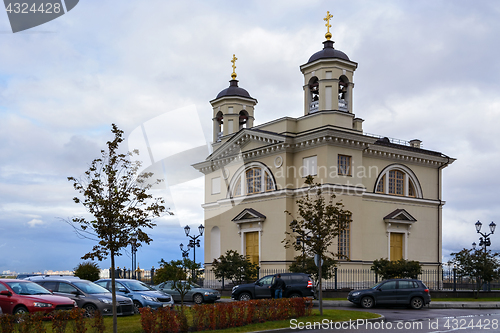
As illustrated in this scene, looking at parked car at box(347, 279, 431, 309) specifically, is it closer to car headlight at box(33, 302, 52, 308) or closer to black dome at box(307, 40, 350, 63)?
car headlight at box(33, 302, 52, 308)

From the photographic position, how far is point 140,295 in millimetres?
20922

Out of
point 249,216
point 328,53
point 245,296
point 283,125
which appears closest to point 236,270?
point 249,216

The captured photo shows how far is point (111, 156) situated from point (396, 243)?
2958 centimetres

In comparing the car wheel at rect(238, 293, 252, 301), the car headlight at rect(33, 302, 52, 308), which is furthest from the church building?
the car headlight at rect(33, 302, 52, 308)

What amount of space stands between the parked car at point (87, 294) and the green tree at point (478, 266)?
21.7m

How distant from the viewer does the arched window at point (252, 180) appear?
39062mm

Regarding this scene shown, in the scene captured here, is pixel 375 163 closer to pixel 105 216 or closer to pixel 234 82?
pixel 234 82

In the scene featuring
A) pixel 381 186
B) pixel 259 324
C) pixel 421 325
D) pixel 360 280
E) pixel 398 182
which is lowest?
pixel 360 280

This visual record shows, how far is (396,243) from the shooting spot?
38906mm

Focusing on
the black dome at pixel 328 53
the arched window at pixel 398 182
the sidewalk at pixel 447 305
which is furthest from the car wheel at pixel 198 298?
the black dome at pixel 328 53

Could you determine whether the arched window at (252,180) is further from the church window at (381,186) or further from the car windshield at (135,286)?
the car windshield at (135,286)

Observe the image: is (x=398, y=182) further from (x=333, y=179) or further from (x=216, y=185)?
(x=216, y=185)

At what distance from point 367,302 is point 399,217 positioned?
15068 mm

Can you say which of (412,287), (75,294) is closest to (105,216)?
(75,294)
